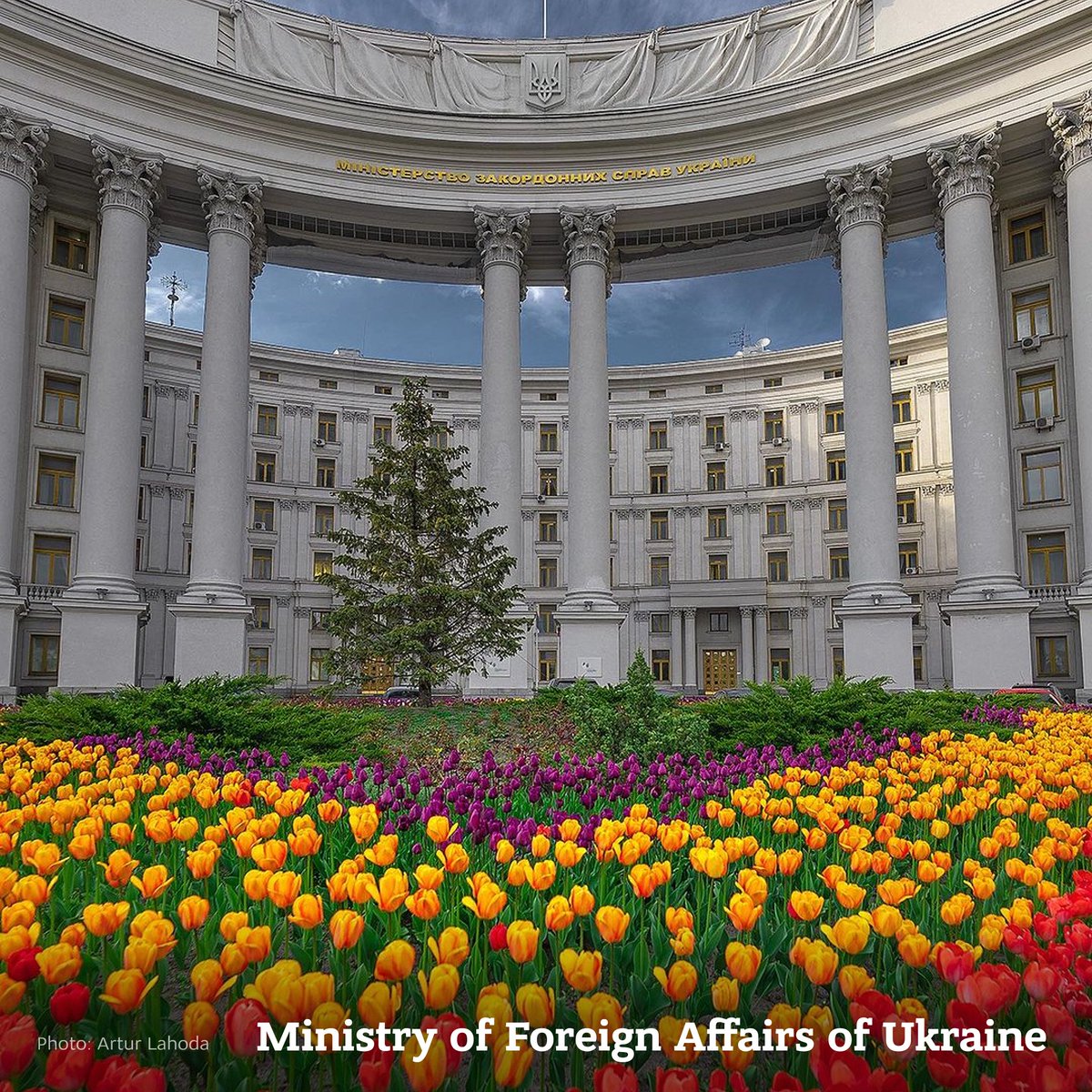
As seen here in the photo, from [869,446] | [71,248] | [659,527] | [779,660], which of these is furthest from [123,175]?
[779,660]

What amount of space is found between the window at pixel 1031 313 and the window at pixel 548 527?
37525 millimetres

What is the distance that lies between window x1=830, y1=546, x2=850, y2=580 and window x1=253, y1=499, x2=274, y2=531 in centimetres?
3872

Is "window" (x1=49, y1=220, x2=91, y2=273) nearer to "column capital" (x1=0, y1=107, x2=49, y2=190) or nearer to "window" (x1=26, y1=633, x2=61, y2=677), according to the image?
"column capital" (x1=0, y1=107, x2=49, y2=190)

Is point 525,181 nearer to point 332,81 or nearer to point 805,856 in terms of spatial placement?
point 332,81

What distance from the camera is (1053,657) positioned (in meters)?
27.7

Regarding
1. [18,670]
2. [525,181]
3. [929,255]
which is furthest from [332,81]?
[929,255]

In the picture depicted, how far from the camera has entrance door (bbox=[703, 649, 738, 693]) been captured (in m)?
61.0

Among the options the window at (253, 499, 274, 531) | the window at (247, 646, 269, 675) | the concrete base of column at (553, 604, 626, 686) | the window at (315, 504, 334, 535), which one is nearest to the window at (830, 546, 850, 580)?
the concrete base of column at (553, 604, 626, 686)

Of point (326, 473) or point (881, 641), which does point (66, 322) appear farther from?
point (326, 473)

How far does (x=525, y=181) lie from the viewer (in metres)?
32.4

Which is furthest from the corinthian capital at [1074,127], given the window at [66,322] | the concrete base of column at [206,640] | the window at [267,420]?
the window at [267,420]

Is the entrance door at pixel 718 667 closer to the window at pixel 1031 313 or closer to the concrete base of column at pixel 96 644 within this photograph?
the window at pixel 1031 313

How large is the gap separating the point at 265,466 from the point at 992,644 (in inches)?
1894

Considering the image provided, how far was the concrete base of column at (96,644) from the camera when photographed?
82.7ft
